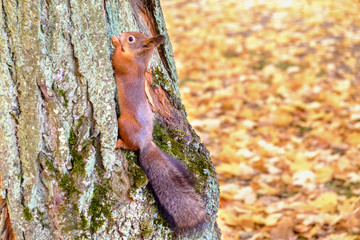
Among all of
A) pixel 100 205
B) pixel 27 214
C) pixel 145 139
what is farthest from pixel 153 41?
pixel 27 214

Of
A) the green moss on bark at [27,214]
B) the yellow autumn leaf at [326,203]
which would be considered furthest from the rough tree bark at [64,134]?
the yellow autumn leaf at [326,203]

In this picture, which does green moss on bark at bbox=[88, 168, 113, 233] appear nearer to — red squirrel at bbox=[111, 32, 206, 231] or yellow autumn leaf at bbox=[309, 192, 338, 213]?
red squirrel at bbox=[111, 32, 206, 231]

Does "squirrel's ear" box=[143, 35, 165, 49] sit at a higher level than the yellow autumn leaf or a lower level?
higher

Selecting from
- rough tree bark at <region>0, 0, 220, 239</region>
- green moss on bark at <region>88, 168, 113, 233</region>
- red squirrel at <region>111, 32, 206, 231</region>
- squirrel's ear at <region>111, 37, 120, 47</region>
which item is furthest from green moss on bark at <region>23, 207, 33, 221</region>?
squirrel's ear at <region>111, 37, 120, 47</region>

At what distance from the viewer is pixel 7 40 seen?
150cm

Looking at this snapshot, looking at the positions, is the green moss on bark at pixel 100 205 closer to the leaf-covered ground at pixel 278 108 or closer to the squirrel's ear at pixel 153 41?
the squirrel's ear at pixel 153 41

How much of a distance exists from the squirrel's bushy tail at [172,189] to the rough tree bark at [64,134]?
0.16ft

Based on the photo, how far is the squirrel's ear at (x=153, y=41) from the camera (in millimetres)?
1744

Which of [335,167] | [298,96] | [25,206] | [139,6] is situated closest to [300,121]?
[298,96]

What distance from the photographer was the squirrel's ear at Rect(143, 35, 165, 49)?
174 cm

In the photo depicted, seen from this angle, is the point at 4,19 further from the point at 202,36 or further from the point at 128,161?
the point at 202,36

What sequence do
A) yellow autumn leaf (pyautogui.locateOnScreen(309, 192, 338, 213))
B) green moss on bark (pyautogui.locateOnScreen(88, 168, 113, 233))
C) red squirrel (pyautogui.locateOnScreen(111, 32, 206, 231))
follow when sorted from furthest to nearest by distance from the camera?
yellow autumn leaf (pyautogui.locateOnScreen(309, 192, 338, 213)) → red squirrel (pyautogui.locateOnScreen(111, 32, 206, 231)) → green moss on bark (pyautogui.locateOnScreen(88, 168, 113, 233))

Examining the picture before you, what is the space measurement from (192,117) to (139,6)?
2.47 meters

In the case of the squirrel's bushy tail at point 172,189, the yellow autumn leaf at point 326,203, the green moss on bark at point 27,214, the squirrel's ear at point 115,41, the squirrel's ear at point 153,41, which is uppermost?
the squirrel's ear at point 115,41
